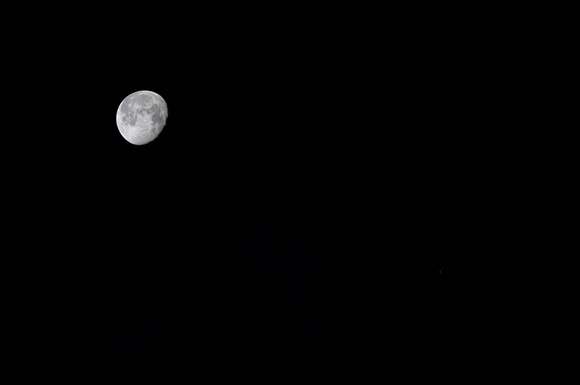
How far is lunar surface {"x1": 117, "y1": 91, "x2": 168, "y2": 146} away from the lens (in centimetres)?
98

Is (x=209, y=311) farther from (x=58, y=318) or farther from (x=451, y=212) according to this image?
(x=451, y=212)

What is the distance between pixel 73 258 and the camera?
1.06 metres

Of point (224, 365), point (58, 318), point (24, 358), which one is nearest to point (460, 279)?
point (224, 365)

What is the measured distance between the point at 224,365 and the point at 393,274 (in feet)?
1.55

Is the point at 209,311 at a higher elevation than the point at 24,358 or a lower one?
higher

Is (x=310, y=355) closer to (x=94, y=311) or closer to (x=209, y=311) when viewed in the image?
(x=209, y=311)

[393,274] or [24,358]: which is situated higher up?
[393,274]

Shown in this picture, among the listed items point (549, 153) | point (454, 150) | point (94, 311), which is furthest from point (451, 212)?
point (94, 311)

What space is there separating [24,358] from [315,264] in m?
0.82

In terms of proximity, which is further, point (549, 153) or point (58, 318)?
point (58, 318)

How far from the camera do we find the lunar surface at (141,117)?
982 mm

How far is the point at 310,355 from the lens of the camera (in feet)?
3.04

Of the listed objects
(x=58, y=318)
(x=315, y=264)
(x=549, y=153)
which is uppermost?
(x=549, y=153)

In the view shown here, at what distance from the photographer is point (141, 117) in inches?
38.7
